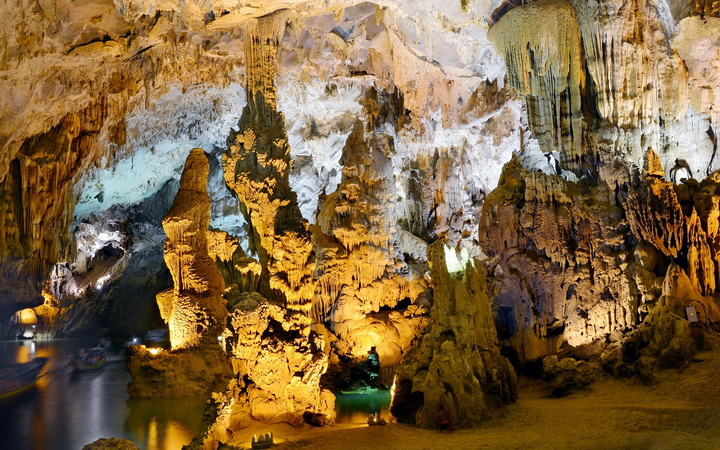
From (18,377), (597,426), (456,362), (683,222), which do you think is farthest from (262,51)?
(18,377)

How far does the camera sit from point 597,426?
7496 millimetres

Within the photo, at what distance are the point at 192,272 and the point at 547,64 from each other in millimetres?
9225

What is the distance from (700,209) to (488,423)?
6.89 meters

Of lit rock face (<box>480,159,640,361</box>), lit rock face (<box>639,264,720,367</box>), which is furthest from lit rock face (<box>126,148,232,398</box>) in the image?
lit rock face (<box>639,264,720,367</box>)

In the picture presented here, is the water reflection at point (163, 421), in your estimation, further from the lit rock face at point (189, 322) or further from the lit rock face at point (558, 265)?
the lit rock face at point (558, 265)

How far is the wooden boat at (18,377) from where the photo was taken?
1328 cm

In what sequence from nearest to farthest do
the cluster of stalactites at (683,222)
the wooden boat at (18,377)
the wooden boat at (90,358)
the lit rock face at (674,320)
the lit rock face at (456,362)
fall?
1. the lit rock face at (456,362)
2. the lit rock face at (674,320)
3. the cluster of stalactites at (683,222)
4. the wooden boat at (18,377)
5. the wooden boat at (90,358)

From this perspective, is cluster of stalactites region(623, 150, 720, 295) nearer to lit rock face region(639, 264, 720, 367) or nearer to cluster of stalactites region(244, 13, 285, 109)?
lit rock face region(639, 264, 720, 367)

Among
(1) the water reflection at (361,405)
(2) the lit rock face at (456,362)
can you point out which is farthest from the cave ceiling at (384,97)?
(2) the lit rock face at (456,362)

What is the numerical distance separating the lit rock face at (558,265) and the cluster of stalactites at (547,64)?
3.69ft

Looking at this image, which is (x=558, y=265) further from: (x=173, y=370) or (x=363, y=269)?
(x=173, y=370)

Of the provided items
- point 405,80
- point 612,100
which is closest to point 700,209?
point 612,100

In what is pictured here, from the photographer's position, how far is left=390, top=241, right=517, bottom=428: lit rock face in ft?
26.7

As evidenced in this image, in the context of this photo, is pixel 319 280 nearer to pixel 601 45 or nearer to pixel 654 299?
pixel 654 299
